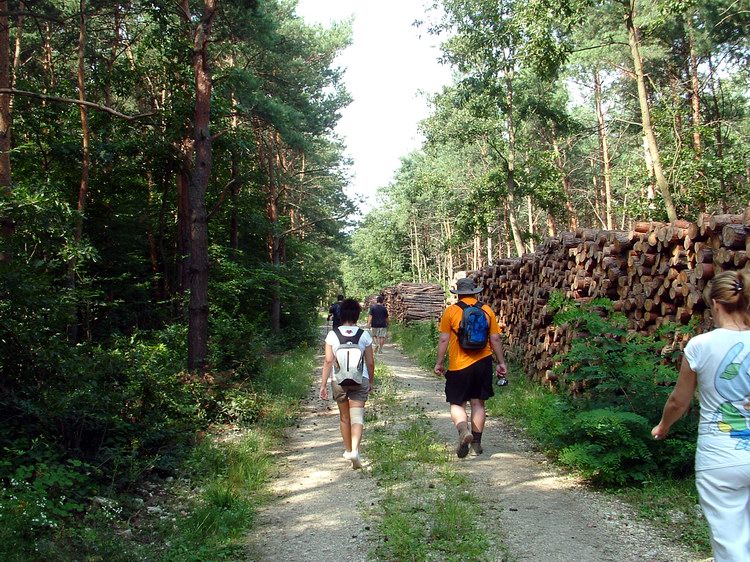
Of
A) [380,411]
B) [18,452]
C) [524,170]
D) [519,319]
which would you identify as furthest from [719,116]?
[18,452]

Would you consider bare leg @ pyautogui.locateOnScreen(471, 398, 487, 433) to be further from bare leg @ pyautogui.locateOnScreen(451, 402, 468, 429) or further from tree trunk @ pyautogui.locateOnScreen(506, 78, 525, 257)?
tree trunk @ pyautogui.locateOnScreen(506, 78, 525, 257)

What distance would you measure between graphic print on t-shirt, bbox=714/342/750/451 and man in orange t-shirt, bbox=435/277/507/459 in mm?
3921

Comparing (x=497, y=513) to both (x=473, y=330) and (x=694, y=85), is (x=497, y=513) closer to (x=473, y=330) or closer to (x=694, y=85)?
(x=473, y=330)

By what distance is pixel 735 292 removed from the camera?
287 cm

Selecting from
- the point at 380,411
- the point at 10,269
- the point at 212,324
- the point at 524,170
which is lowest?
the point at 380,411

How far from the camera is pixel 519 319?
12648 mm

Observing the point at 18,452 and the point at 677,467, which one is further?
the point at 677,467

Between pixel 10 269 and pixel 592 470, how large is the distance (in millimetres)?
6038

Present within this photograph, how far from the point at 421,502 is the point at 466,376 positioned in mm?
1845

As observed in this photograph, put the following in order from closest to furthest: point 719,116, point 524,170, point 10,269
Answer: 1. point 10,269
2. point 719,116
3. point 524,170

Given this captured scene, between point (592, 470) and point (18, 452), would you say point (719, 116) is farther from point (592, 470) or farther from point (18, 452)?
point (18, 452)

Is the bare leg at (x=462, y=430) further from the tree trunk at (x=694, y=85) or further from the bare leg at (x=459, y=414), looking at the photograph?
the tree trunk at (x=694, y=85)

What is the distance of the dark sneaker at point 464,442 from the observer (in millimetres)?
6586

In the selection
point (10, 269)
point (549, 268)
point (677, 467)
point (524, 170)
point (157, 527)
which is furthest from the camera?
point (524, 170)
